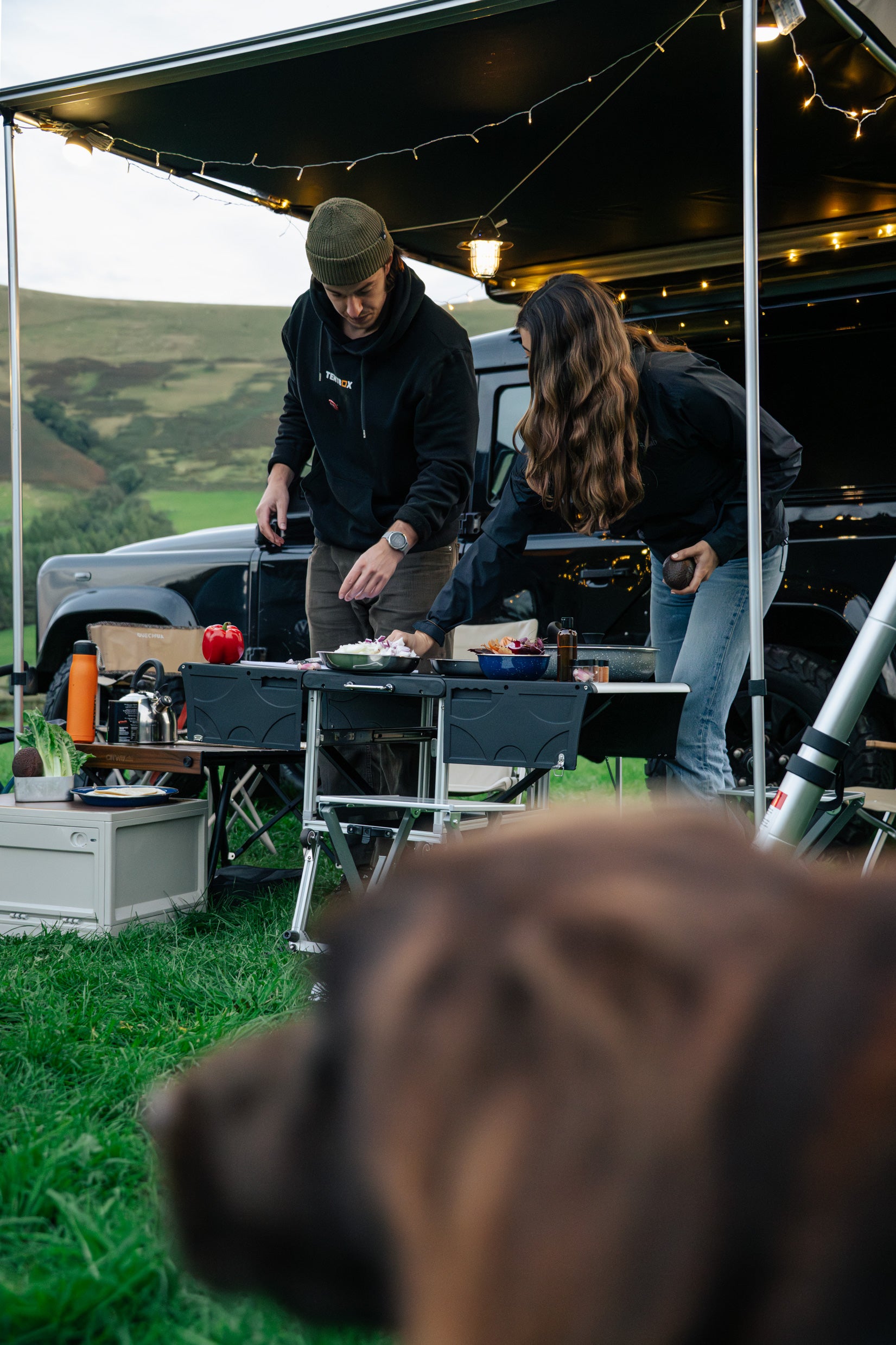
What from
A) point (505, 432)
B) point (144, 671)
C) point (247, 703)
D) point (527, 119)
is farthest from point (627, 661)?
point (527, 119)

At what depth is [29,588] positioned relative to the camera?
80.9 feet

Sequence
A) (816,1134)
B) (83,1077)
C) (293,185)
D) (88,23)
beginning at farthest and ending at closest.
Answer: (293,185)
(88,23)
(83,1077)
(816,1134)

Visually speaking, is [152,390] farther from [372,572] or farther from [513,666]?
[513,666]

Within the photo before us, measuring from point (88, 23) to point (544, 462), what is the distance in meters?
2.37

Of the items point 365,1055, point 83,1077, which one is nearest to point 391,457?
point 83,1077

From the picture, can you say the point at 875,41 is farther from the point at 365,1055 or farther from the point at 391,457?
the point at 365,1055

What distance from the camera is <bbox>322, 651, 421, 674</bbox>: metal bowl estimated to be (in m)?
2.76

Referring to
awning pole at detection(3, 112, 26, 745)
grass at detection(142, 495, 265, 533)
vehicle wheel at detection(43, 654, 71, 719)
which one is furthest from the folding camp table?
grass at detection(142, 495, 265, 533)

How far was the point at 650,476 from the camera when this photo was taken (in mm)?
3150

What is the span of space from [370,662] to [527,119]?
2841mm

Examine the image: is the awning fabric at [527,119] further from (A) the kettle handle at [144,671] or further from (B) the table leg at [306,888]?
(B) the table leg at [306,888]

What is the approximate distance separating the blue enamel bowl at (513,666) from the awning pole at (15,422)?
2.02 metres

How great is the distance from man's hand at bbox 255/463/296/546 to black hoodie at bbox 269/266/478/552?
132mm

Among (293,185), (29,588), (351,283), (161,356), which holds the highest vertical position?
(161,356)
